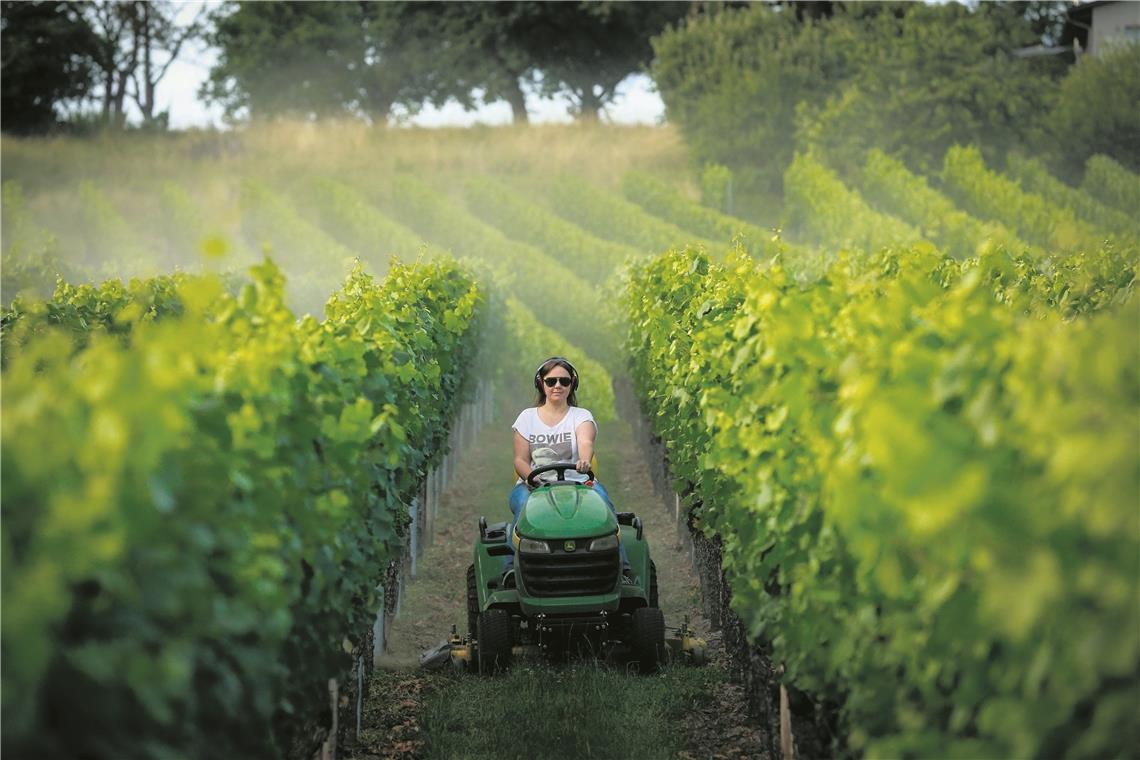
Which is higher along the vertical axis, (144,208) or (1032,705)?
(1032,705)

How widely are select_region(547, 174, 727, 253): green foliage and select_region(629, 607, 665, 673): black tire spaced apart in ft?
86.3

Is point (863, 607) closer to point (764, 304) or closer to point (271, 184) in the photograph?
Result: point (764, 304)

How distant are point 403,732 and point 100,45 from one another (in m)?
54.5

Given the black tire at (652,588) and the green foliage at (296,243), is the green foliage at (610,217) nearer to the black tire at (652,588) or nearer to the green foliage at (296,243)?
the green foliage at (296,243)

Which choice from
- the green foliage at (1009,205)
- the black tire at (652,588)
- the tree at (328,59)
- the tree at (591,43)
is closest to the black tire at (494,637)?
the black tire at (652,588)

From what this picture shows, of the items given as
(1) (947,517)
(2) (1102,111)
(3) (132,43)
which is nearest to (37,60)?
(3) (132,43)

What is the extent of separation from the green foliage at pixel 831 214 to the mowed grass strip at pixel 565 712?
2113 cm

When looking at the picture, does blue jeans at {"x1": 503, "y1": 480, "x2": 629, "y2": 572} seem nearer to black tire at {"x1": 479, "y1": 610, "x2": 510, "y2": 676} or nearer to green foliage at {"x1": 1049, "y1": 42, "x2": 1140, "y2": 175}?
black tire at {"x1": 479, "y1": 610, "x2": 510, "y2": 676}

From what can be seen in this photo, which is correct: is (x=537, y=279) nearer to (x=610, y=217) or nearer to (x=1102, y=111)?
(x=610, y=217)

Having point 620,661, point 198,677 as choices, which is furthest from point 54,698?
point 620,661

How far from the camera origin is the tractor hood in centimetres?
780

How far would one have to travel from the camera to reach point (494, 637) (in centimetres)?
809

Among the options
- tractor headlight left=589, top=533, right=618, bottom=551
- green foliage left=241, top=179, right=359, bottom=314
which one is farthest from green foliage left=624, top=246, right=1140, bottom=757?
green foliage left=241, top=179, right=359, bottom=314

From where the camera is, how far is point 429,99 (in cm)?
5803
